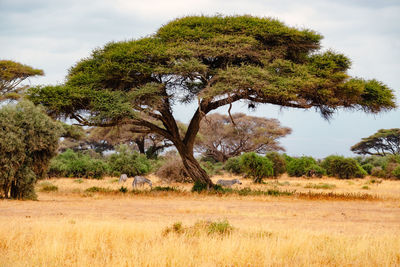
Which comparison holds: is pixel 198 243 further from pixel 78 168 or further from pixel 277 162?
pixel 277 162

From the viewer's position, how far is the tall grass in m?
6.10

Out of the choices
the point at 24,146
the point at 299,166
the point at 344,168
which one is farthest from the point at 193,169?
the point at 344,168

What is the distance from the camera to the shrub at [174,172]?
25.6 metres

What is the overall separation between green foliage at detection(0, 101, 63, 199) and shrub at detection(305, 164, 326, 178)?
979 inches

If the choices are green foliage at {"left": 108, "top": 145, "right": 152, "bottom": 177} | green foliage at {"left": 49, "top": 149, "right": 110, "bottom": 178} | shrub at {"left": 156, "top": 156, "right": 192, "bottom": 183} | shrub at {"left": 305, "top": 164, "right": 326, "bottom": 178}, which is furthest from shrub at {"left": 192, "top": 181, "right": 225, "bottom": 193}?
shrub at {"left": 305, "top": 164, "right": 326, "bottom": 178}

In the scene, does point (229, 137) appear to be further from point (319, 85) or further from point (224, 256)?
point (224, 256)

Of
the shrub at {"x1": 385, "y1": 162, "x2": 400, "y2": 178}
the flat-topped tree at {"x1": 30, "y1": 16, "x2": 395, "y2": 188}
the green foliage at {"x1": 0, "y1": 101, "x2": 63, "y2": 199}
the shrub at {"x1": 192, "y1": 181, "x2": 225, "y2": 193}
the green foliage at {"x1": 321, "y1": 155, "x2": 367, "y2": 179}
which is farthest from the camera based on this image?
the green foliage at {"x1": 321, "y1": 155, "x2": 367, "y2": 179}

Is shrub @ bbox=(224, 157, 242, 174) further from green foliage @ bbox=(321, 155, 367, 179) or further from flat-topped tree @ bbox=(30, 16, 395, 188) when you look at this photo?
flat-topped tree @ bbox=(30, 16, 395, 188)

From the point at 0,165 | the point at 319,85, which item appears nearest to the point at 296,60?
the point at 319,85

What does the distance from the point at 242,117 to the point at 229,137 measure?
2.69 meters

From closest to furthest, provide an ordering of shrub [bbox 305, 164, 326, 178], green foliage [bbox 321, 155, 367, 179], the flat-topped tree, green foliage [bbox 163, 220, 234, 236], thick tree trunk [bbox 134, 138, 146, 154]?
green foliage [bbox 163, 220, 234, 236]
the flat-topped tree
green foliage [bbox 321, 155, 367, 179]
shrub [bbox 305, 164, 326, 178]
thick tree trunk [bbox 134, 138, 146, 154]

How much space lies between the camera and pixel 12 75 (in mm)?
33438

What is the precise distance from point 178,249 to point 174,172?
19.5 metres

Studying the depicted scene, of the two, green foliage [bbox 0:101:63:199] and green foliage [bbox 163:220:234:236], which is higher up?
green foliage [bbox 0:101:63:199]
